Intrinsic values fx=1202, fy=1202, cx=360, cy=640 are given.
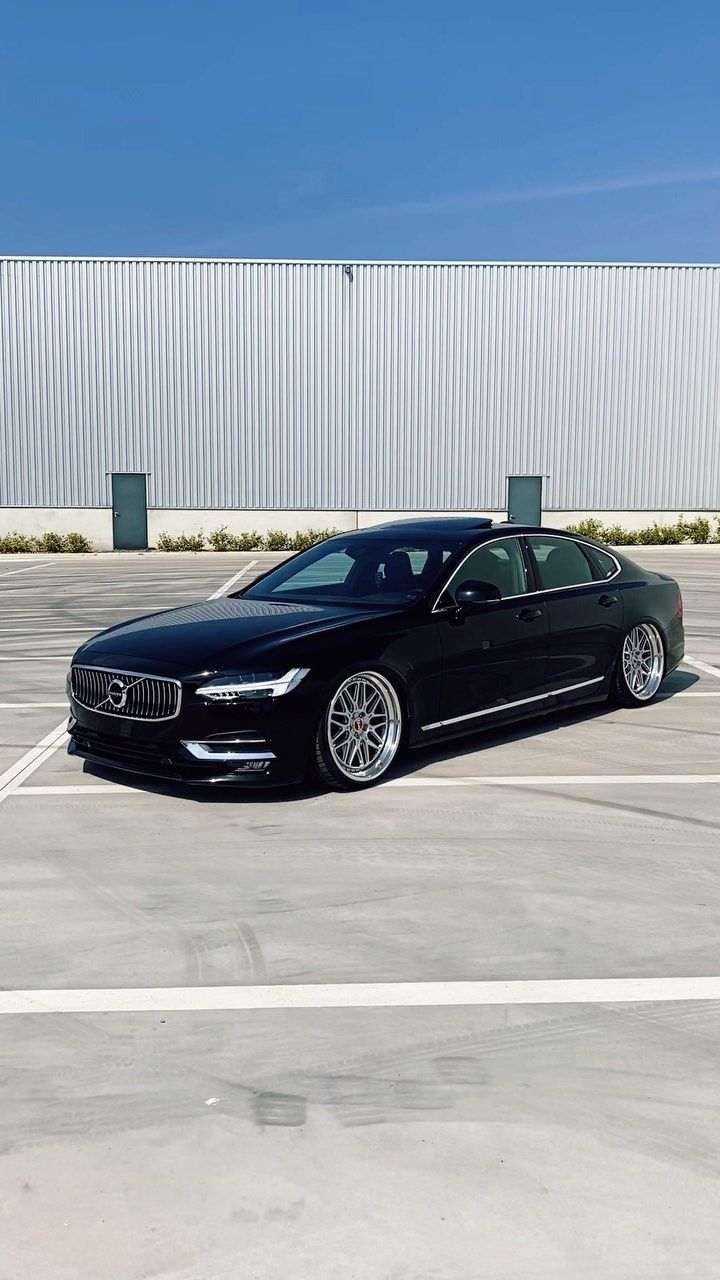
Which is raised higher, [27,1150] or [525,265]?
[525,265]

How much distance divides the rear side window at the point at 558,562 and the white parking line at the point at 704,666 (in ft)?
8.01

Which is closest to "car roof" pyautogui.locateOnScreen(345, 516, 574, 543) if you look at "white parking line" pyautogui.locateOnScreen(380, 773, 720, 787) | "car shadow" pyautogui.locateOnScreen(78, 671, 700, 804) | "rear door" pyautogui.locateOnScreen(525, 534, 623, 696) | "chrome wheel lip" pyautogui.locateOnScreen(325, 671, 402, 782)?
"rear door" pyautogui.locateOnScreen(525, 534, 623, 696)

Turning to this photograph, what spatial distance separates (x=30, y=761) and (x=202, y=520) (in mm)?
28641

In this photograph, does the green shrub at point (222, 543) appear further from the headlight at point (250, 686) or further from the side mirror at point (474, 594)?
the headlight at point (250, 686)

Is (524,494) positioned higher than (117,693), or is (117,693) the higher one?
(524,494)

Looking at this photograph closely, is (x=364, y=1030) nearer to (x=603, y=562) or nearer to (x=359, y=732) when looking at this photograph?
(x=359, y=732)

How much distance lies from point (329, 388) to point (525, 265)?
682 cm

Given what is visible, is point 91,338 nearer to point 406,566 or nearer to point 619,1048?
point 406,566

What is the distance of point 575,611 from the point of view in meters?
7.94

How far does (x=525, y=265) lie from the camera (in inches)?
1388

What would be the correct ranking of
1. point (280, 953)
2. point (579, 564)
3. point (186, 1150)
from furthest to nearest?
point (579, 564) → point (280, 953) → point (186, 1150)

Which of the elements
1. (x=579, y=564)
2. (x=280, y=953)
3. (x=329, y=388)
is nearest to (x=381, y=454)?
(x=329, y=388)

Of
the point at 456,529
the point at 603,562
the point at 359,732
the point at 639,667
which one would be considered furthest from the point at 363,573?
the point at 639,667

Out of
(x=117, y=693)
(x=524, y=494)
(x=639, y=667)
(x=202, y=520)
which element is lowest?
(x=639, y=667)
